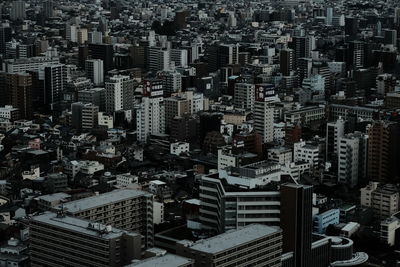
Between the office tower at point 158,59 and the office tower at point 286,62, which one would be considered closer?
the office tower at point 286,62

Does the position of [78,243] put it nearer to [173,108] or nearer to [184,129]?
[184,129]

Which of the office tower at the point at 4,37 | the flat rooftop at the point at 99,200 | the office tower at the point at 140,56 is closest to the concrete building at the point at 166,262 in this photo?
the flat rooftop at the point at 99,200

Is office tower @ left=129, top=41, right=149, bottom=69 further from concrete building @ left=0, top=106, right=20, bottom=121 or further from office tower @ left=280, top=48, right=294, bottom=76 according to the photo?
concrete building @ left=0, top=106, right=20, bottom=121

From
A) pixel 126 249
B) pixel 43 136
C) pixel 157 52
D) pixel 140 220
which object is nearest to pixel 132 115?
pixel 43 136

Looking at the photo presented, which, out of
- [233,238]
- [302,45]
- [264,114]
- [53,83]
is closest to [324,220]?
[233,238]

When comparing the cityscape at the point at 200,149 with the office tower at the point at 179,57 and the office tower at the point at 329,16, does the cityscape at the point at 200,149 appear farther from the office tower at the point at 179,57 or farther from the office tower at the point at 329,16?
the office tower at the point at 329,16

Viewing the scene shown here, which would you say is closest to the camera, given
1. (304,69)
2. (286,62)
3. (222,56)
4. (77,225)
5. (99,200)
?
(77,225)
